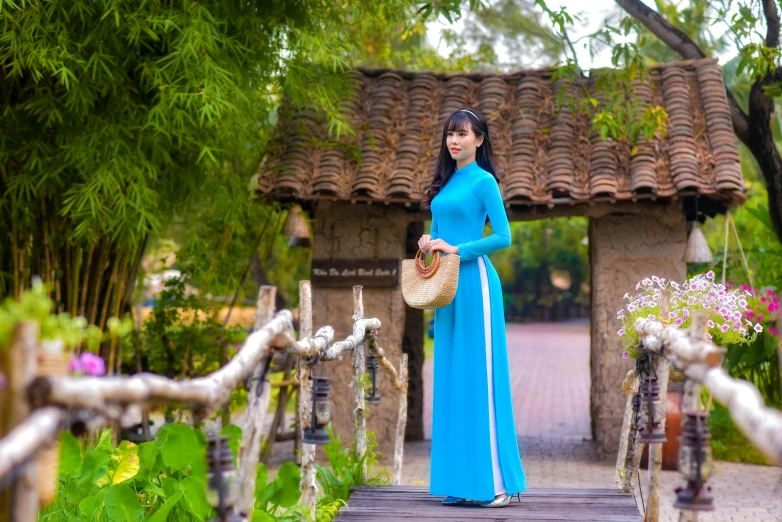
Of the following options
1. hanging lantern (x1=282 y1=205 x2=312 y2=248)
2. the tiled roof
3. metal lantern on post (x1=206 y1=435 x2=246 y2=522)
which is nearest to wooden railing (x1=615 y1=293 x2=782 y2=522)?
metal lantern on post (x1=206 y1=435 x2=246 y2=522)

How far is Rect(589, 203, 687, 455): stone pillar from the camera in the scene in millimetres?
7898

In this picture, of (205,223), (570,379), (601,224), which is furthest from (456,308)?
(570,379)

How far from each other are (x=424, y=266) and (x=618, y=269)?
13.2 ft

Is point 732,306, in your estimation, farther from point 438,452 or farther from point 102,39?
point 102,39

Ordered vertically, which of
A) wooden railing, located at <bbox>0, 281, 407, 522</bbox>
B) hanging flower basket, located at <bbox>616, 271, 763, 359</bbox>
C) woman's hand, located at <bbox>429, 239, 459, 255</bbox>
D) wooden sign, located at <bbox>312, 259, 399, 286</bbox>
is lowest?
wooden railing, located at <bbox>0, 281, 407, 522</bbox>

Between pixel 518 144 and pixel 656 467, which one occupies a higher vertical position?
pixel 518 144

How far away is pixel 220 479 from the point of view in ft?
8.10

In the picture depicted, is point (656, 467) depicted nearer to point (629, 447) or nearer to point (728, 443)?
point (629, 447)

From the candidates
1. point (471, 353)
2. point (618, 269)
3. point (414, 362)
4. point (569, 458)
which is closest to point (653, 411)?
point (471, 353)

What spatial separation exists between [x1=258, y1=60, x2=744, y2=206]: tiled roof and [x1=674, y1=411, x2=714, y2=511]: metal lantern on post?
16.3 feet

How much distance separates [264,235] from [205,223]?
63cm

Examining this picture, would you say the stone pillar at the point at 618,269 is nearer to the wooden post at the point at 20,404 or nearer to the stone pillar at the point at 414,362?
the stone pillar at the point at 414,362

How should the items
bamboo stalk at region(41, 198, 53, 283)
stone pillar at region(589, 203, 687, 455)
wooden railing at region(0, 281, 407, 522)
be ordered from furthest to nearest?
stone pillar at region(589, 203, 687, 455) < bamboo stalk at region(41, 198, 53, 283) < wooden railing at region(0, 281, 407, 522)

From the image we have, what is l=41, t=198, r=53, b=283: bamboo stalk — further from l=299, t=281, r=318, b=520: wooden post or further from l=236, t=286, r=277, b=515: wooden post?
l=236, t=286, r=277, b=515: wooden post
